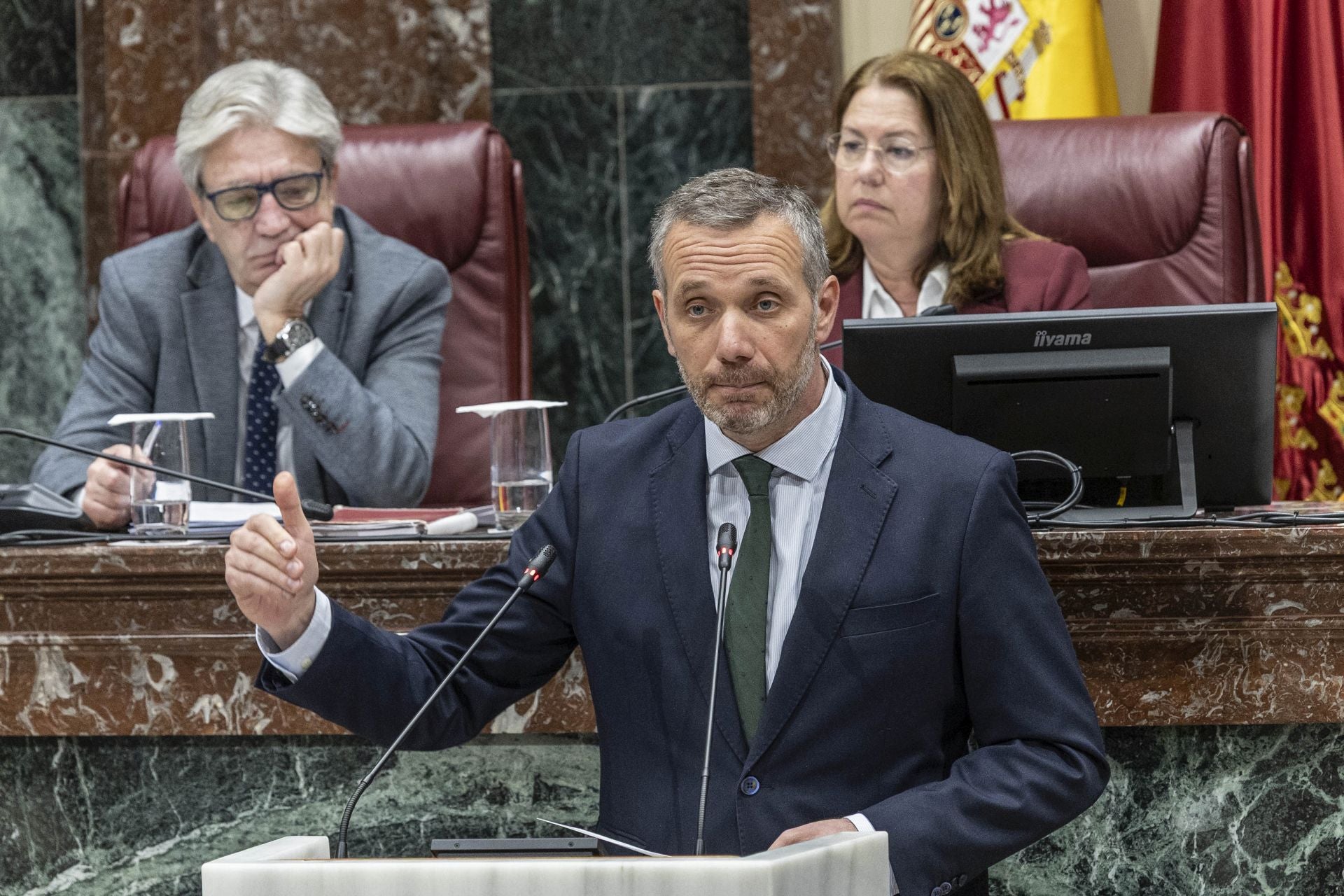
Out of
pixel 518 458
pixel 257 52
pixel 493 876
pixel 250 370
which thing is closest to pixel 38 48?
pixel 257 52

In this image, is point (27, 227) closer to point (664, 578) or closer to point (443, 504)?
point (443, 504)

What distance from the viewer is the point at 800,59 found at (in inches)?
138

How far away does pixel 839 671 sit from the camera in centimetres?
144

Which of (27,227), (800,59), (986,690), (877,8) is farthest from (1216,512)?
(27,227)

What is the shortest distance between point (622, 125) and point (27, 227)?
1.42 meters

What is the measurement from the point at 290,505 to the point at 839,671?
0.51 m

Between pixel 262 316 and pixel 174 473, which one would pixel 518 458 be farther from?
pixel 262 316

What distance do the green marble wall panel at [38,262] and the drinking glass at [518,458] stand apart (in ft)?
6.83

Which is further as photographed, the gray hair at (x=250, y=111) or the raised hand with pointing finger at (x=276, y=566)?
the gray hair at (x=250, y=111)

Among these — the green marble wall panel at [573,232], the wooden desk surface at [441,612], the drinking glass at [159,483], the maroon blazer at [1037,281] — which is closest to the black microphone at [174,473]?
the drinking glass at [159,483]

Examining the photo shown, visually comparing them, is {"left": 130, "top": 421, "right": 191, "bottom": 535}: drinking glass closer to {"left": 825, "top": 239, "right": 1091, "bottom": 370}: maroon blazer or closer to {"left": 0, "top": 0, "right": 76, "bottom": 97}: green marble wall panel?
{"left": 825, "top": 239, "right": 1091, "bottom": 370}: maroon blazer

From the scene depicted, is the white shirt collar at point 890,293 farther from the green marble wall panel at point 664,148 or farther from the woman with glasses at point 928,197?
the green marble wall panel at point 664,148

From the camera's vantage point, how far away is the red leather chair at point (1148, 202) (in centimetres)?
275

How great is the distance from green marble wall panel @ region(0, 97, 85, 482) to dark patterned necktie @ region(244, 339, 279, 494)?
1.35 meters
